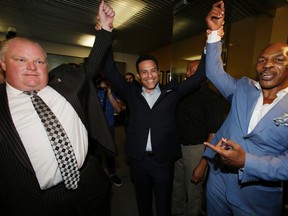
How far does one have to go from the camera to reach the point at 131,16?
381cm

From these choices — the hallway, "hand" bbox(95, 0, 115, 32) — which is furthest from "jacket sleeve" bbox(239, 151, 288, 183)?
the hallway

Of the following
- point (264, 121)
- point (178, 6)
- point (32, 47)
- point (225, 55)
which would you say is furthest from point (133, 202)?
point (178, 6)

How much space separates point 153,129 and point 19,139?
0.92 metres

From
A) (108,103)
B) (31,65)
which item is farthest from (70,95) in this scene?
(108,103)

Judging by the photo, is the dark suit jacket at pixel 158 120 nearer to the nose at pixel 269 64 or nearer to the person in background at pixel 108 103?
the nose at pixel 269 64

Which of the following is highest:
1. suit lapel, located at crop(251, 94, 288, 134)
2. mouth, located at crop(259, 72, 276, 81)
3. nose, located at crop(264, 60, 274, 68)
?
nose, located at crop(264, 60, 274, 68)

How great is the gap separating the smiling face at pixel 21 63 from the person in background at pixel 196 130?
1.29m

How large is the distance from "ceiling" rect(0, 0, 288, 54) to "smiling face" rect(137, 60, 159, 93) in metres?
1.92

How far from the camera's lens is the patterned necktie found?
1013 mm

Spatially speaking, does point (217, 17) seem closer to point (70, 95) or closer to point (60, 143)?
point (70, 95)

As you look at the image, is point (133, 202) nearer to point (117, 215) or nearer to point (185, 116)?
point (117, 215)

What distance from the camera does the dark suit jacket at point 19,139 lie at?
3.14 ft

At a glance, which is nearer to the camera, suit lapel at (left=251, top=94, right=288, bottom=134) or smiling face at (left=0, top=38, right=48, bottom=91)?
suit lapel at (left=251, top=94, right=288, bottom=134)

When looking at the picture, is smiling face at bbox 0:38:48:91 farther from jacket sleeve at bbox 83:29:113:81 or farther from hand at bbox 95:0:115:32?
hand at bbox 95:0:115:32
